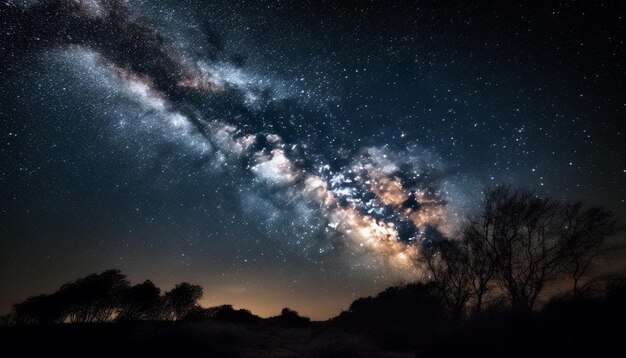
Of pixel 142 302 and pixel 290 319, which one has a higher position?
pixel 142 302

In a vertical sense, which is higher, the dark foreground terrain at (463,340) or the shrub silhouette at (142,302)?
the shrub silhouette at (142,302)

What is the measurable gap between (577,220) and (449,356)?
17.4 meters

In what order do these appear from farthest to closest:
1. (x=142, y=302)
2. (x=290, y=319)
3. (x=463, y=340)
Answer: (x=290, y=319), (x=142, y=302), (x=463, y=340)

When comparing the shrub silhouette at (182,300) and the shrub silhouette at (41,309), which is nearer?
the shrub silhouette at (41,309)

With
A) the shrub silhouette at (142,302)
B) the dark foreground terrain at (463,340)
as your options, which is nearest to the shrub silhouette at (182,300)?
the shrub silhouette at (142,302)

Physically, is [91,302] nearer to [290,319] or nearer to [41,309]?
[41,309]

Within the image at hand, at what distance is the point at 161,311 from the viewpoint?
149ft

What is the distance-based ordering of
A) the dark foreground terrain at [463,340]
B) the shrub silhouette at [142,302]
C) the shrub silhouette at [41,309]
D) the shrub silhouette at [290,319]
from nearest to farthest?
the dark foreground terrain at [463,340]
the shrub silhouette at [41,309]
the shrub silhouette at [142,302]
the shrub silhouette at [290,319]

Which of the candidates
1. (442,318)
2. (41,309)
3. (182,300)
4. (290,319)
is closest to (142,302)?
(182,300)

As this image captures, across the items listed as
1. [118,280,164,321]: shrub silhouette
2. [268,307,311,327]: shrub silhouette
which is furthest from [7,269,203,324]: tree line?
[268,307,311,327]: shrub silhouette

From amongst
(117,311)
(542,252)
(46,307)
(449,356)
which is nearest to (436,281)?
(542,252)

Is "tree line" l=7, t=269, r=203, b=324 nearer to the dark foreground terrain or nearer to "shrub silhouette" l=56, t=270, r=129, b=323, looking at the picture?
"shrub silhouette" l=56, t=270, r=129, b=323

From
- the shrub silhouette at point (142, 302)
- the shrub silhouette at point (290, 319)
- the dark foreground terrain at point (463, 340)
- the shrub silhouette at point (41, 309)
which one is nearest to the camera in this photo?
the dark foreground terrain at point (463, 340)

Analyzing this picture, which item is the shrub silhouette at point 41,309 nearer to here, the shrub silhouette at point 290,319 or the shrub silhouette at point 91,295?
the shrub silhouette at point 91,295
